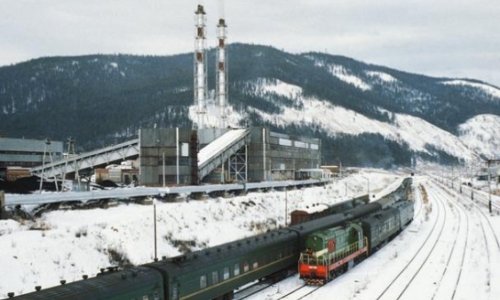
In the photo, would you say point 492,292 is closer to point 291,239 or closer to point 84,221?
point 291,239

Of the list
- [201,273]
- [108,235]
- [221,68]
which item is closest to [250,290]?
[201,273]

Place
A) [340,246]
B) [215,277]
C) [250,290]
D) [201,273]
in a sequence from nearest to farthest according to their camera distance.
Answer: [201,273] → [215,277] → [250,290] → [340,246]

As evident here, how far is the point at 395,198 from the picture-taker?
3130 inches

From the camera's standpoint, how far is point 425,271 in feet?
138

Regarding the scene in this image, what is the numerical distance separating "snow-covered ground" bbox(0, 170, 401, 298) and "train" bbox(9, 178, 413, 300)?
10540mm

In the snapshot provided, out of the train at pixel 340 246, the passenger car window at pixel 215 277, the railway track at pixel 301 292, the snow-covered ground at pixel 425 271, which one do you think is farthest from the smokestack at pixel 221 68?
the passenger car window at pixel 215 277

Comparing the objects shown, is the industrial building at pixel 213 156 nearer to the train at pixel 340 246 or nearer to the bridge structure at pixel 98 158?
the bridge structure at pixel 98 158

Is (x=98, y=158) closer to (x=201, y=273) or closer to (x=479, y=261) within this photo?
(x=479, y=261)

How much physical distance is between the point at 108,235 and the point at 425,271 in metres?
26.9

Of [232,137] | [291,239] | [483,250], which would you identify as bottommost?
[483,250]

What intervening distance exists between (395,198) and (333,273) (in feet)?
143

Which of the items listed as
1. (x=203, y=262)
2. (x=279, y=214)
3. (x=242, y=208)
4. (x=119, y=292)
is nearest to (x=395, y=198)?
(x=279, y=214)

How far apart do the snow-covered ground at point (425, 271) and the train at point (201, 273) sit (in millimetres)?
2019

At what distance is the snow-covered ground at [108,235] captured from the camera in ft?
109
